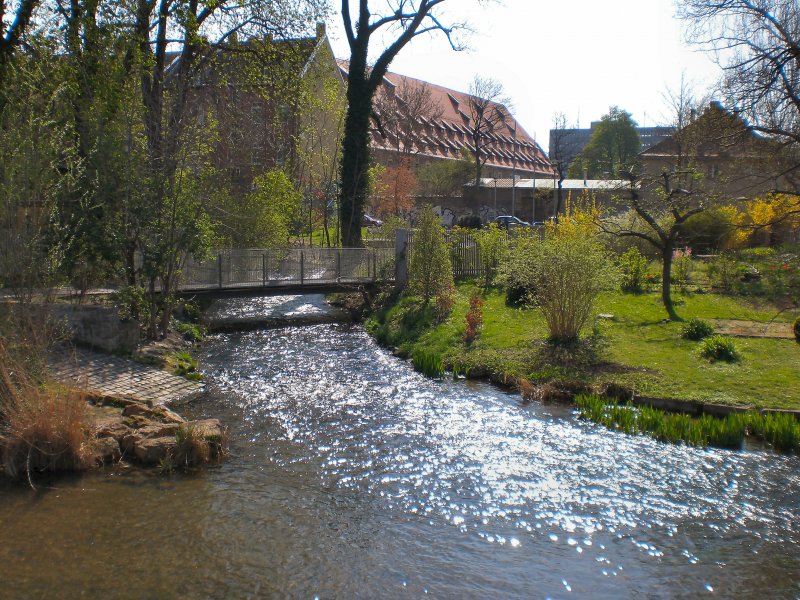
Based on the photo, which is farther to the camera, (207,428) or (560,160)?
(560,160)

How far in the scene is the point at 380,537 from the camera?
7.42 meters

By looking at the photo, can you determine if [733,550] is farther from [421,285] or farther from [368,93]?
[368,93]

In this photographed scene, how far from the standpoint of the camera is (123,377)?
12.9 meters

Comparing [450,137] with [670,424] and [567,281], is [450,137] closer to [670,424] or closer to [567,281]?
[567,281]

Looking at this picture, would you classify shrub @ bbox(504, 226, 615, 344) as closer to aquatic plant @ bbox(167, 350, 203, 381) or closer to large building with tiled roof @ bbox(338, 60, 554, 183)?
aquatic plant @ bbox(167, 350, 203, 381)

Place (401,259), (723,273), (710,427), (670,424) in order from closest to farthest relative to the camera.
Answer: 1. (710,427)
2. (670,424)
3. (723,273)
4. (401,259)

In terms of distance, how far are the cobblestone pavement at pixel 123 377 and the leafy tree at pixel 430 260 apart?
863 cm

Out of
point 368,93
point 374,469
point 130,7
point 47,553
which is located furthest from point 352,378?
point 368,93

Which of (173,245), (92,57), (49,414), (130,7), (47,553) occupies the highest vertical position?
(130,7)

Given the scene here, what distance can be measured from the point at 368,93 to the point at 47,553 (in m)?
24.5

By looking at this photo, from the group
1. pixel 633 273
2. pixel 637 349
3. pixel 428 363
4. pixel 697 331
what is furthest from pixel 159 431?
pixel 633 273

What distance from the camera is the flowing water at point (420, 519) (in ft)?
21.5

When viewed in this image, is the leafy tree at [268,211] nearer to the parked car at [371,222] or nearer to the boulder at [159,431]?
the boulder at [159,431]

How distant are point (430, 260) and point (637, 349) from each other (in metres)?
7.36
